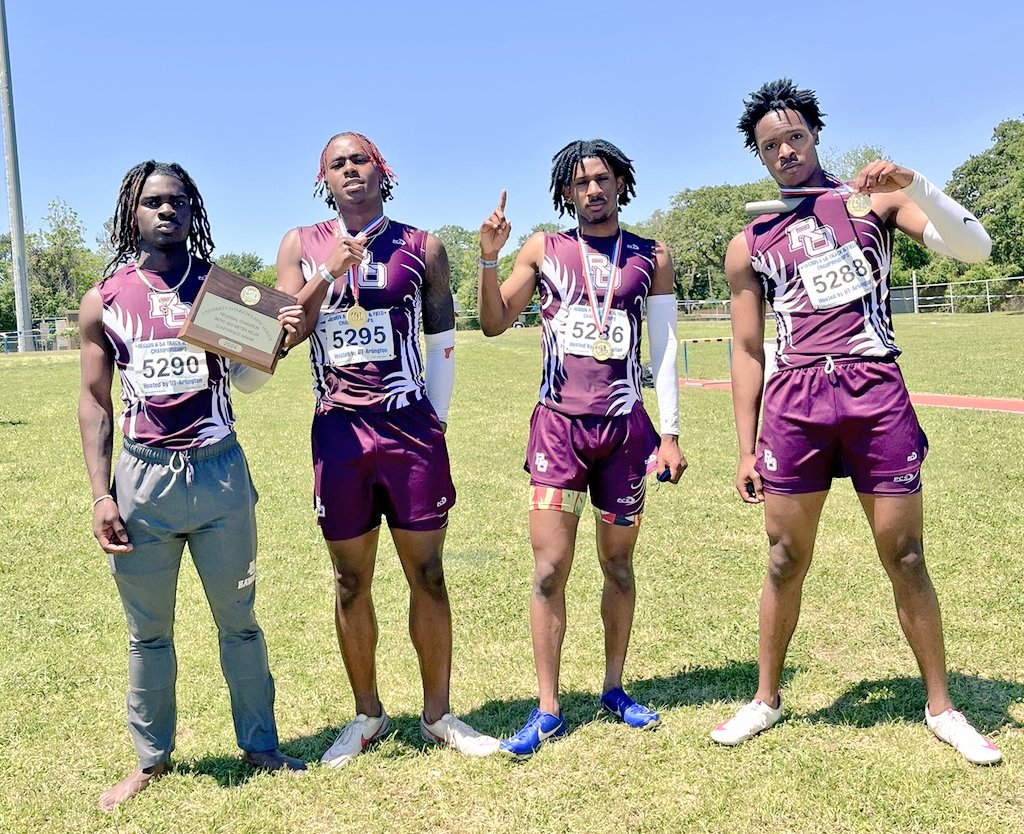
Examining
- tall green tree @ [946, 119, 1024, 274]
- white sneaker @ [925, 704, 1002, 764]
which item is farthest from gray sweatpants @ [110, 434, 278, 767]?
tall green tree @ [946, 119, 1024, 274]

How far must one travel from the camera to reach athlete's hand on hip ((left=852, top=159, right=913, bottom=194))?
3225 millimetres

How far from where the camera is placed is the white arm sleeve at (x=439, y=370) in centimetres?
364

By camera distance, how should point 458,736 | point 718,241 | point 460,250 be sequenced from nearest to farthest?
1. point 458,736
2. point 718,241
3. point 460,250

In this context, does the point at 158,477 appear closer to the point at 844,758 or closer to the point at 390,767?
the point at 390,767

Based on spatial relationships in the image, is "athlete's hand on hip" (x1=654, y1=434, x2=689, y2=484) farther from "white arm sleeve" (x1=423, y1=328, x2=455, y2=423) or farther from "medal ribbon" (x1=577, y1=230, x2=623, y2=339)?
"white arm sleeve" (x1=423, y1=328, x2=455, y2=423)

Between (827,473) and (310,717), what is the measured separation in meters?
2.50

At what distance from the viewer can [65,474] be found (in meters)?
9.88

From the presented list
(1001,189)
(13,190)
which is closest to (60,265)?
(13,190)

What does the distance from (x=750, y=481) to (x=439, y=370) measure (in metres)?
1.37

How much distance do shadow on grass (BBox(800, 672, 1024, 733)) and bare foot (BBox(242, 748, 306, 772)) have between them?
2.11 m

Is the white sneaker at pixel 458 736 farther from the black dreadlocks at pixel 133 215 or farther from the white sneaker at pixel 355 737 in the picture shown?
the black dreadlocks at pixel 133 215

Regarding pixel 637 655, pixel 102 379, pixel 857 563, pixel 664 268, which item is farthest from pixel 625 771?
pixel 857 563

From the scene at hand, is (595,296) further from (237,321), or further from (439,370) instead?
(237,321)

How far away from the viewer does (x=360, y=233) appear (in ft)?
11.5
